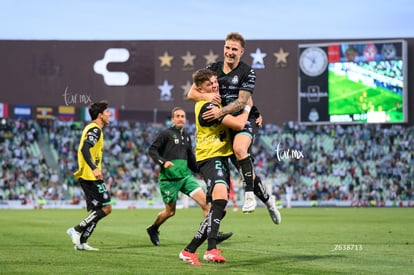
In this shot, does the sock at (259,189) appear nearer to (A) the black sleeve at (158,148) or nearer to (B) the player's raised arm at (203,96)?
(B) the player's raised arm at (203,96)

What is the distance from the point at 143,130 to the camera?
5288 cm

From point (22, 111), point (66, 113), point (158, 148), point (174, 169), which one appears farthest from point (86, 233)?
point (22, 111)

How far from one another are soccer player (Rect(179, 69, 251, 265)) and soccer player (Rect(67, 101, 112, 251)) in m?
3.57

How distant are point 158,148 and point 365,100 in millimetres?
37268

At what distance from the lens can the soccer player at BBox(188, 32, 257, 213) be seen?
34.7 feet

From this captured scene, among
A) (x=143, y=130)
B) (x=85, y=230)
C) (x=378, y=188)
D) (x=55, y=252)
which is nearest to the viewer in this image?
(x=55, y=252)

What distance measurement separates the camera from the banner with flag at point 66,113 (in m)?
52.2

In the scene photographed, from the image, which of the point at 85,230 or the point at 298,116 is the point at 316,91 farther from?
the point at 85,230

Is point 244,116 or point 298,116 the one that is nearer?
point 244,116

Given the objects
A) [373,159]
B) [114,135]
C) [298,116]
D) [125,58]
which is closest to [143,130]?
[114,135]

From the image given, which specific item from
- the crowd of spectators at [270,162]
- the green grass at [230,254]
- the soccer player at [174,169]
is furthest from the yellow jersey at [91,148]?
the crowd of spectators at [270,162]

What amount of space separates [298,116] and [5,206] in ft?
67.6

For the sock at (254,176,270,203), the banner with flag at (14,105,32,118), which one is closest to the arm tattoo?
the sock at (254,176,270,203)

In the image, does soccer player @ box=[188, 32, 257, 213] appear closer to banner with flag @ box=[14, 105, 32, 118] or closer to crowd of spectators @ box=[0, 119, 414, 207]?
crowd of spectators @ box=[0, 119, 414, 207]
